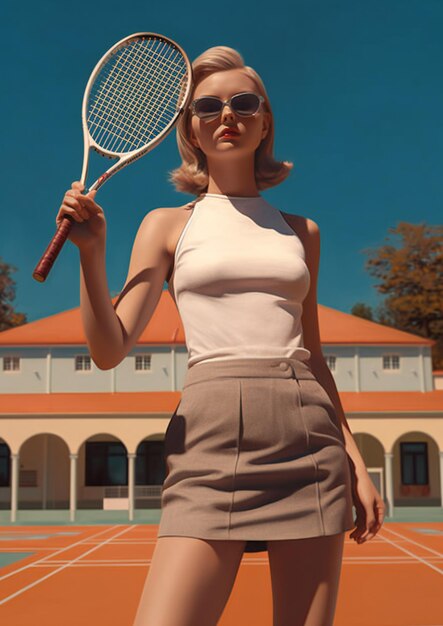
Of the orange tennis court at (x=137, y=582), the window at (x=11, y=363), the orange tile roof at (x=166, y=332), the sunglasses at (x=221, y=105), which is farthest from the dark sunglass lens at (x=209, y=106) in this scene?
the window at (x=11, y=363)

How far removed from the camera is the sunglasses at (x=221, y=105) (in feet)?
9.93

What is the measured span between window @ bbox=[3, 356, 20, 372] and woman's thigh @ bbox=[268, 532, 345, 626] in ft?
117

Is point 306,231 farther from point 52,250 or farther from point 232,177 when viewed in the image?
point 52,250

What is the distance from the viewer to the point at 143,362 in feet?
120

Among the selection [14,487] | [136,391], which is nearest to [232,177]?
[14,487]

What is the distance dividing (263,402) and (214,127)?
3.65 feet

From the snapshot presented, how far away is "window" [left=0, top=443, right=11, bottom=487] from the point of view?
120 ft

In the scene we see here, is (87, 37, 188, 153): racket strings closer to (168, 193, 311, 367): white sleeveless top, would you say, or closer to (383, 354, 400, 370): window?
(168, 193, 311, 367): white sleeveless top

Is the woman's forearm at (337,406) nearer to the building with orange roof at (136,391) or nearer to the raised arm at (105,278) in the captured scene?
the raised arm at (105,278)

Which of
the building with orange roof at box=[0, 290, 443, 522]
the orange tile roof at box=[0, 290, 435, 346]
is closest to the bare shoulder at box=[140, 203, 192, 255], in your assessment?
the building with orange roof at box=[0, 290, 443, 522]

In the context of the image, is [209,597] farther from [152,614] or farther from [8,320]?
[8,320]

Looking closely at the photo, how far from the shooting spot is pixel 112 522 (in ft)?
96.8

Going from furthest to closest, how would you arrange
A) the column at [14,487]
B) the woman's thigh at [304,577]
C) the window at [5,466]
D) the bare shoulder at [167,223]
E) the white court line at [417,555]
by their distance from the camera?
1. the window at [5,466]
2. the column at [14,487]
3. the white court line at [417,555]
4. the bare shoulder at [167,223]
5. the woman's thigh at [304,577]

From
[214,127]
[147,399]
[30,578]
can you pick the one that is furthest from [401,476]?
[214,127]
